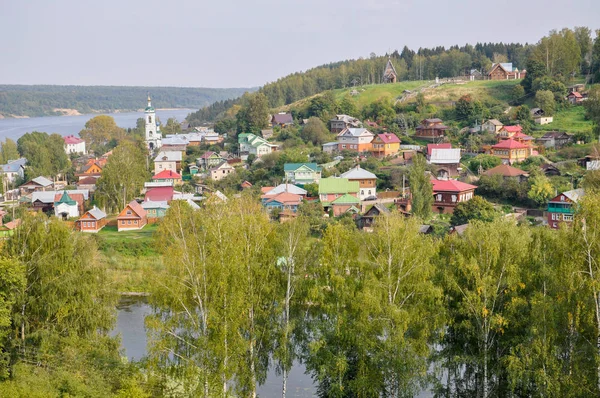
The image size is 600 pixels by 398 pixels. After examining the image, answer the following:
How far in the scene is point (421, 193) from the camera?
22.7 meters

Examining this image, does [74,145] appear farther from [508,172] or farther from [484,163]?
[508,172]

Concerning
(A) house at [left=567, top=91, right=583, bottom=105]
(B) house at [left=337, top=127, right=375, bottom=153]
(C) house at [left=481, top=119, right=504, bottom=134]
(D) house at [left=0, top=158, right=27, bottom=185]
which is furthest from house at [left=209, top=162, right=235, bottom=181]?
(A) house at [left=567, top=91, right=583, bottom=105]

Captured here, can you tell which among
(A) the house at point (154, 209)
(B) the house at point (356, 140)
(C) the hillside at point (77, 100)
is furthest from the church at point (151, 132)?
(C) the hillside at point (77, 100)

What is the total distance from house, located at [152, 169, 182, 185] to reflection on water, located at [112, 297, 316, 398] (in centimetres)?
1498

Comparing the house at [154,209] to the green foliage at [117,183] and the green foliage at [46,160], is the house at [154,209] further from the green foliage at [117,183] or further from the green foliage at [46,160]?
the green foliage at [46,160]

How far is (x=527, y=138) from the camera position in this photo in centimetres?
3092

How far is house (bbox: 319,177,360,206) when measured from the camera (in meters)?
26.0

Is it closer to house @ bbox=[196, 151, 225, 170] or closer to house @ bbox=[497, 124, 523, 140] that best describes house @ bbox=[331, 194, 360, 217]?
house @ bbox=[497, 124, 523, 140]

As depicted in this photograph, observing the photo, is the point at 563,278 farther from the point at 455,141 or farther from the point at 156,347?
the point at 455,141

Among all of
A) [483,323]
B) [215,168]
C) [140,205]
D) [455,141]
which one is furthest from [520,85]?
[483,323]

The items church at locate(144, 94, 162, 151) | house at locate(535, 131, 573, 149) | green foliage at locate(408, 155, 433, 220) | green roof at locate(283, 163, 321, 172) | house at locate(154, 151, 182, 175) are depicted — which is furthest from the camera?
church at locate(144, 94, 162, 151)

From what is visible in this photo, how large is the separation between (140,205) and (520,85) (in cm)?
2393

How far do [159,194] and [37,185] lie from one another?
A: 9.30 m

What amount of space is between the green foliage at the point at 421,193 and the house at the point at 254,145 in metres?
13.7
